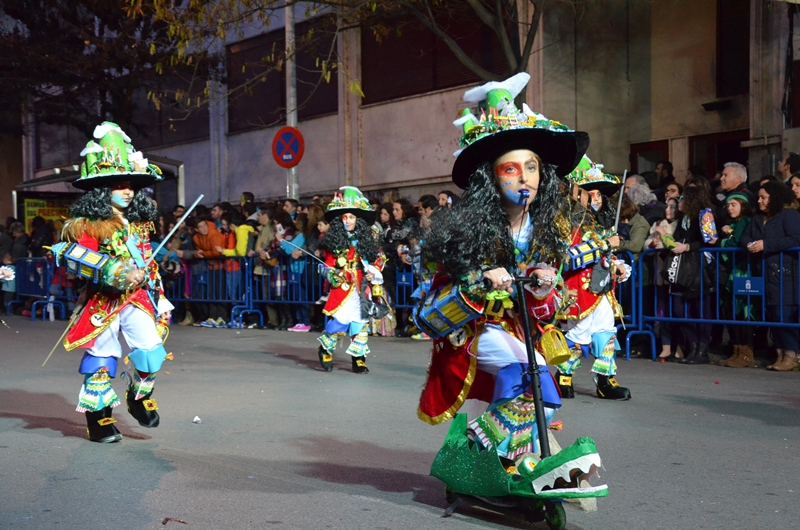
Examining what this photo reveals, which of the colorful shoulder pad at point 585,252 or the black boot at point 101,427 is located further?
the colorful shoulder pad at point 585,252

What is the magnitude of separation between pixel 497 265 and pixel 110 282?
304 centimetres

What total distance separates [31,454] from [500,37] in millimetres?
9042

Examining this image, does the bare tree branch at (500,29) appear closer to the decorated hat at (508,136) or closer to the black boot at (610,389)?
the black boot at (610,389)

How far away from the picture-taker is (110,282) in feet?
21.0

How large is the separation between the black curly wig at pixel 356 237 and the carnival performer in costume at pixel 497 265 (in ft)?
20.0

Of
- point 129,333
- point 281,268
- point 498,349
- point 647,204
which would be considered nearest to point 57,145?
point 281,268

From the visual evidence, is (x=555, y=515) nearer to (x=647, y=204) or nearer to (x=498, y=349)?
(x=498, y=349)

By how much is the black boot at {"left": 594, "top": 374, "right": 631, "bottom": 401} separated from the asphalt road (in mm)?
100

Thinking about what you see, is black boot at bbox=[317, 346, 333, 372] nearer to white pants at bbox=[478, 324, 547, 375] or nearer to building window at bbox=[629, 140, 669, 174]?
white pants at bbox=[478, 324, 547, 375]

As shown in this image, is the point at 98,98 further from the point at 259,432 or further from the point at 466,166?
the point at 466,166

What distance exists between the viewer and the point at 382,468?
19.1 feet

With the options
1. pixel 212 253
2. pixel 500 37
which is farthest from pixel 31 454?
pixel 212 253

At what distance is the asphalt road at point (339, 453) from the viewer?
186 inches

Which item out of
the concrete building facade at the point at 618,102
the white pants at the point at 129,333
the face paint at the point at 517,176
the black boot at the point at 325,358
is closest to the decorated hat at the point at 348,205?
the black boot at the point at 325,358
